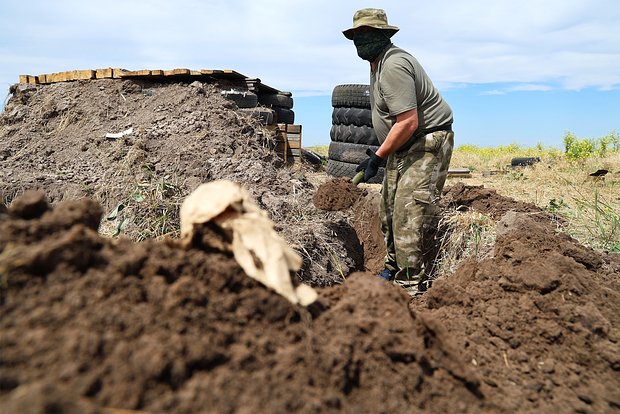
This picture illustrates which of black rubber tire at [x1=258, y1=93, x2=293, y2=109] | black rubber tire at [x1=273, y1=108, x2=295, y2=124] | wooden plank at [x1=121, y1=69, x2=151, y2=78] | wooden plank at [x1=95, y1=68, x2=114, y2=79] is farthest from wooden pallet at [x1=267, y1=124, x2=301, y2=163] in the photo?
wooden plank at [x1=95, y1=68, x2=114, y2=79]

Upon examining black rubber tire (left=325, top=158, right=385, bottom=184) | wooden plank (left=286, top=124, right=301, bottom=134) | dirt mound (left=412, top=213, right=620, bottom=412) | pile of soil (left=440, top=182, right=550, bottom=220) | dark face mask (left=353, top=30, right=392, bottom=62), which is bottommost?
dirt mound (left=412, top=213, right=620, bottom=412)

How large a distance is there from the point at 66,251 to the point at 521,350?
217cm

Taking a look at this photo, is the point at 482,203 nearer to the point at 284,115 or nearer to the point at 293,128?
the point at 293,128

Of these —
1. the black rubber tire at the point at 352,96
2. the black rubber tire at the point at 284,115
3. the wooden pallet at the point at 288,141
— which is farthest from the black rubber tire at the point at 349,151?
the wooden pallet at the point at 288,141

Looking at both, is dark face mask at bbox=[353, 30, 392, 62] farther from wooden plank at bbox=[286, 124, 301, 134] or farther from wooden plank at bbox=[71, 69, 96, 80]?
wooden plank at bbox=[71, 69, 96, 80]

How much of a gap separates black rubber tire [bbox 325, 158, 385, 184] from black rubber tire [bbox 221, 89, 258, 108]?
82.5 inches

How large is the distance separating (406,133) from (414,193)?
54 centimetres

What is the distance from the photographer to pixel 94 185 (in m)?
5.20

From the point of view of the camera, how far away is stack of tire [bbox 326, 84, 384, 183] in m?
7.71

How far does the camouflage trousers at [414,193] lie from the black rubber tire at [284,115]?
354 centimetres

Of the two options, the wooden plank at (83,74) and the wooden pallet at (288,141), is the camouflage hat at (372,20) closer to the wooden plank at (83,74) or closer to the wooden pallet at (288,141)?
the wooden pallet at (288,141)

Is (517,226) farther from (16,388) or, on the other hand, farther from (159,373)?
(16,388)

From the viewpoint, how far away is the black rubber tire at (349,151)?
7793mm

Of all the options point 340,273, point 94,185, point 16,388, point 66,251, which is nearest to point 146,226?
point 94,185
